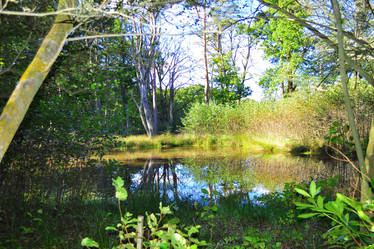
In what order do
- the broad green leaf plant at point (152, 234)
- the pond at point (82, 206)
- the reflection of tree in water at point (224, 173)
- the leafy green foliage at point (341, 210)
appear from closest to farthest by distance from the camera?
the leafy green foliage at point (341, 210), the broad green leaf plant at point (152, 234), the pond at point (82, 206), the reflection of tree in water at point (224, 173)

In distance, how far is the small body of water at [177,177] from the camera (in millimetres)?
3773

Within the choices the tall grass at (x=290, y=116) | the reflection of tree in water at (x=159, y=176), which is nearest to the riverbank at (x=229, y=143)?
the tall grass at (x=290, y=116)

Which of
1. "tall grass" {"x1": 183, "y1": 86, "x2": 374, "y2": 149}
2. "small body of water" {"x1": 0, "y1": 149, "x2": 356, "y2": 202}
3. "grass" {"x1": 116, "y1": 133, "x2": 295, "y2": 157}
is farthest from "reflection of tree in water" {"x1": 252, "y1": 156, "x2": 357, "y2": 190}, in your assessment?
"grass" {"x1": 116, "y1": 133, "x2": 295, "y2": 157}

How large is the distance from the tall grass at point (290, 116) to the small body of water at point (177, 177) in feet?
5.77

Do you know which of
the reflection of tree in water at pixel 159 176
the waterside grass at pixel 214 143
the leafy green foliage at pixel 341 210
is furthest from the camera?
the waterside grass at pixel 214 143

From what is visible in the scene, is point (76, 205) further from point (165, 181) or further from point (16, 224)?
Answer: point (165, 181)

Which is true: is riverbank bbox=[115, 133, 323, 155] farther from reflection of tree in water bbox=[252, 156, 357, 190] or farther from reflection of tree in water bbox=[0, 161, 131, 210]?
reflection of tree in water bbox=[0, 161, 131, 210]

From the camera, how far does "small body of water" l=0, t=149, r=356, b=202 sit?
12.4 feet

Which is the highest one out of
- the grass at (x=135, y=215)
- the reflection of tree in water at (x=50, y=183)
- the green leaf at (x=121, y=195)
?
the green leaf at (x=121, y=195)

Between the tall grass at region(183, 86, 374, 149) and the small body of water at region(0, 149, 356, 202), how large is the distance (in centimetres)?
176

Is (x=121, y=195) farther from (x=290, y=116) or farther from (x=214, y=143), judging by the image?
(x=214, y=143)

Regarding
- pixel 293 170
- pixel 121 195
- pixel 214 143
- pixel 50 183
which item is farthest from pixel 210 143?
pixel 121 195

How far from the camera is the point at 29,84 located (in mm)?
1689

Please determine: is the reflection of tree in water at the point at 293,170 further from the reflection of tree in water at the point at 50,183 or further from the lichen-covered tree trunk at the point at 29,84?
the lichen-covered tree trunk at the point at 29,84
